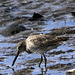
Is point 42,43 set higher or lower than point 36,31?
higher

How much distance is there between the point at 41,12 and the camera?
14.6 metres

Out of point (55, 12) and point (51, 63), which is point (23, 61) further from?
point (55, 12)

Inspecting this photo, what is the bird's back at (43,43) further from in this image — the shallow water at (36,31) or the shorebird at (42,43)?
the shallow water at (36,31)

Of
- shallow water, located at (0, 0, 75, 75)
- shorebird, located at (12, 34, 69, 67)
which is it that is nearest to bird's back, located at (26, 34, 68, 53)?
shorebird, located at (12, 34, 69, 67)

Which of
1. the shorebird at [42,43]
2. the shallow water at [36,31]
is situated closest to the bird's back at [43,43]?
the shorebird at [42,43]

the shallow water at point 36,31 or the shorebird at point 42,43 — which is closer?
the shallow water at point 36,31

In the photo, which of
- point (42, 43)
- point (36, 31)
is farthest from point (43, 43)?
point (36, 31)

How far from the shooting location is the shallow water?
342 inches

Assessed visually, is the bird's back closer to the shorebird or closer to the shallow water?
the shorebird

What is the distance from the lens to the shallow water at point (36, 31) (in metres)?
8.69

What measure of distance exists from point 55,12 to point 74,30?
9.11 feet

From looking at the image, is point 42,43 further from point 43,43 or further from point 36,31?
point 36,31

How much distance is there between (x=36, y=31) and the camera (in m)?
12.2

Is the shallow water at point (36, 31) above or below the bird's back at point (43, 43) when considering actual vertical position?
below
